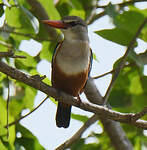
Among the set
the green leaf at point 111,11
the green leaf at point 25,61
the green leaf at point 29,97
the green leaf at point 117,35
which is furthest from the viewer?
the green leaf at point 29,97

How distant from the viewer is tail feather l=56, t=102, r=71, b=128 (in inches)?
159

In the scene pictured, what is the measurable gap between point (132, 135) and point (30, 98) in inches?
54.3

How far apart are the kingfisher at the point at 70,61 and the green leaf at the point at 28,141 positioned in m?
0.50

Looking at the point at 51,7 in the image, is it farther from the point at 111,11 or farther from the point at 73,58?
the point at 111,11

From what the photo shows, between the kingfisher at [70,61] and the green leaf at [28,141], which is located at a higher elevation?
the kingfisher at [70,61]

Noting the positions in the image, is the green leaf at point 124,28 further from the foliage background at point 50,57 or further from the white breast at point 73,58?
the white breast at point 73,58

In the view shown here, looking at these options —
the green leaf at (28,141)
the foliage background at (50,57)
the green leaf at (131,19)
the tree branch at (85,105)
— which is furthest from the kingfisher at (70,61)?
the green leaf at (131,19)

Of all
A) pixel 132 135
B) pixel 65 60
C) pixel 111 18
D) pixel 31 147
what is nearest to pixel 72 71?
pixel 65 60

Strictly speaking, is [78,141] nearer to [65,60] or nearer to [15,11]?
[65,60]

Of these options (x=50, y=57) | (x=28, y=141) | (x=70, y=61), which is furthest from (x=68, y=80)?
(x=28, y=141)

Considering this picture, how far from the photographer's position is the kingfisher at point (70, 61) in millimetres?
3631

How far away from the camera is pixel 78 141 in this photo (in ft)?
13.1

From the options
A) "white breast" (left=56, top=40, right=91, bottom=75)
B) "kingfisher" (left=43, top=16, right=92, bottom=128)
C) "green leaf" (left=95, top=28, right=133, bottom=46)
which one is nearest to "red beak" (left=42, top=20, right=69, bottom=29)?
"kingfisher" (left=43, top=16, right=92, bottom=128)

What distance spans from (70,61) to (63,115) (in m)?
0.68
